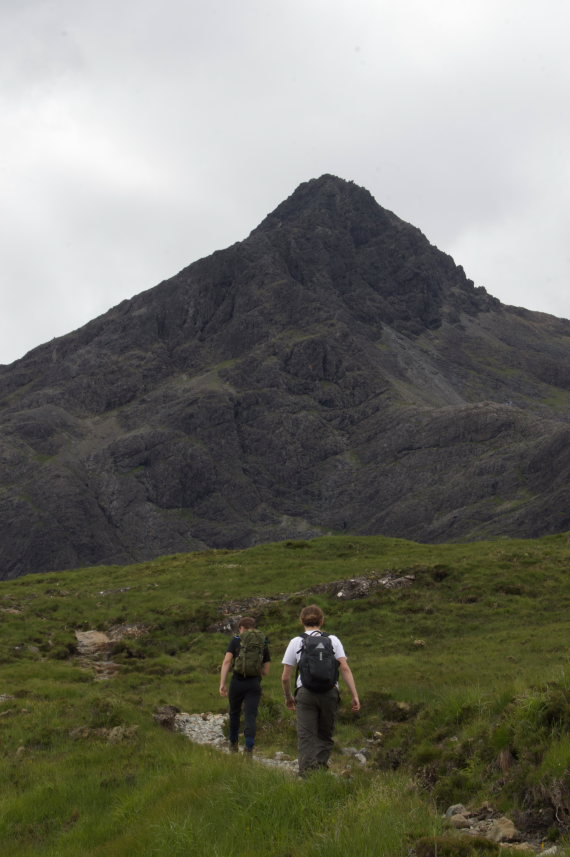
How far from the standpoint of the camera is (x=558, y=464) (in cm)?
16962

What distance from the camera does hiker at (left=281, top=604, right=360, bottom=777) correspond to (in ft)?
39.7

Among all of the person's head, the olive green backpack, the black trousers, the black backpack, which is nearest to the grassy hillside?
the black trousers

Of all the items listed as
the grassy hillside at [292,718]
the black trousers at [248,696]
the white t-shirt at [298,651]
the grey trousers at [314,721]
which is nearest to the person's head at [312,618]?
the white t-shirt at [298,651]

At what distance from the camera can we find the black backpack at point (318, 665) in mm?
12039

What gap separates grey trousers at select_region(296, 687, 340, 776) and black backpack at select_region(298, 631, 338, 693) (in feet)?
0.59

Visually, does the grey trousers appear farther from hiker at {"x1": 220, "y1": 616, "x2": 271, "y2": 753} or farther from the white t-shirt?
hiker at {"x1": 220, "y1": 616, "x2": 271, "y2": 753}

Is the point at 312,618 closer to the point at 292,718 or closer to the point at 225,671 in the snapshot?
the point at 225,671

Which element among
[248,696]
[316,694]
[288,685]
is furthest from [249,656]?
[316,694]

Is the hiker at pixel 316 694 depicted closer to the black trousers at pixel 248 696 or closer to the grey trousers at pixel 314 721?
the grey trousers at pixel 314 721

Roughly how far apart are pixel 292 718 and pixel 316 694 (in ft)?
32.3

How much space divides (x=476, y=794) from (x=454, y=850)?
4.65 meters

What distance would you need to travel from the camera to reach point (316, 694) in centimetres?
1225

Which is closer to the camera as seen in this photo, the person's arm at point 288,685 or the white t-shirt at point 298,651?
the white t-shirt at point 298,651

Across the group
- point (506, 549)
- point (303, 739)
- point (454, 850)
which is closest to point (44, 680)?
point (303, 739)
